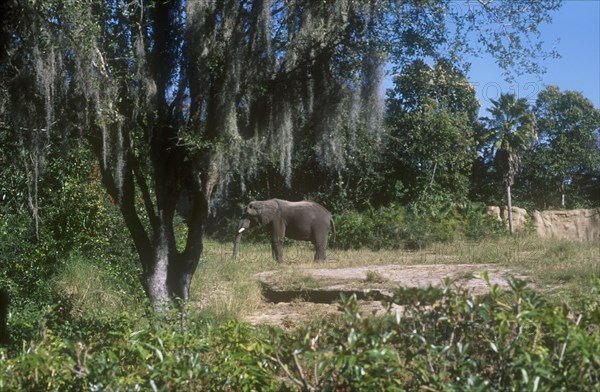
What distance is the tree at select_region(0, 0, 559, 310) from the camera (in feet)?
25.4

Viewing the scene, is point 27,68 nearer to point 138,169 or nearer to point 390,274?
point 138,169

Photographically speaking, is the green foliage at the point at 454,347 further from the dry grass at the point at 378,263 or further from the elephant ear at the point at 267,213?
the elephant ear at the point at 267,213

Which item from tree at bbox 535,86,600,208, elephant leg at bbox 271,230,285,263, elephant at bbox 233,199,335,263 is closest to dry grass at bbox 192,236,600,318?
elephant leg at bbox 271,230,285,263

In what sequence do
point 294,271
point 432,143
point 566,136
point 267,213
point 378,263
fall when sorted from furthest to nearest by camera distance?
point 566,136
point 432,143
point 267,213
point 378,263
point 294,271

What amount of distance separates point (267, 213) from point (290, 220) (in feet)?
1.69

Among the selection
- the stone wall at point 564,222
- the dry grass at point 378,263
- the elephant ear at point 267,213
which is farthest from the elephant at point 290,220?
the stone wall at point 564,222


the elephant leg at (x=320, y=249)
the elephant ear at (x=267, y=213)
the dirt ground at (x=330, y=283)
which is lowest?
the dirt ground at (x=330, y=283)

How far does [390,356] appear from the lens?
4.09 m

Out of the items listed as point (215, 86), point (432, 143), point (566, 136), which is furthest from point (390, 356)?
point (566, 136)

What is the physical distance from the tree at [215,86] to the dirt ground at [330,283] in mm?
3273

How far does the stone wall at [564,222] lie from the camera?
86.2 feet

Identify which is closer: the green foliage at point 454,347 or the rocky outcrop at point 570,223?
the green foliage at point 454,347

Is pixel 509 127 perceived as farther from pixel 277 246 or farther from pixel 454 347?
pixel 454 347

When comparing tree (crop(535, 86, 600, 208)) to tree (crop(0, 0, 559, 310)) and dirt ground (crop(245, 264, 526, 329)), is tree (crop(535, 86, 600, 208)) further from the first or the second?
tree (crop(0, 0, 559, 310))
